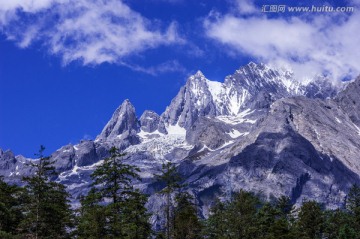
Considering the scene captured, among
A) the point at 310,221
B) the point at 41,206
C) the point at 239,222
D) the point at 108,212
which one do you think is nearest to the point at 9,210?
the point at 41,206

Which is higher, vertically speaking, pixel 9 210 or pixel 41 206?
pixel 9 210

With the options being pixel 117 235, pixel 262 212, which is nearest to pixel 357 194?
pixel 262 212

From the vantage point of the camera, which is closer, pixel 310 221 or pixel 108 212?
pixel 108 212

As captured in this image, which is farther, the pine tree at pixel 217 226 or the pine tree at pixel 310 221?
the pine tree at pixel 310 221

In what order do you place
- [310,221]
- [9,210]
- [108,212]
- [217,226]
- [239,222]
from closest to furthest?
[108,212] → [9,210] → [239,222] → [217,226] → [310,221]

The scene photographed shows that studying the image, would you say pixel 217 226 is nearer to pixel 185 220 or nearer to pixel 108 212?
pixel 185 220

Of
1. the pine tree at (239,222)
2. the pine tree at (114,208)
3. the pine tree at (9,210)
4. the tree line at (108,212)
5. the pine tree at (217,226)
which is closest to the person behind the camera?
the tree line at (108,212)

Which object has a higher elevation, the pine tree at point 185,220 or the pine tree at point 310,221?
the pine tree at point 310,221

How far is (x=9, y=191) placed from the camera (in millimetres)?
64938

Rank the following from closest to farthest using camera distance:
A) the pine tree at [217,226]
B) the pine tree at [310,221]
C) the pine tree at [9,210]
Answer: the pine tree at [9,210] → the pine tree at [217,226] → the pine tree at [310,221]

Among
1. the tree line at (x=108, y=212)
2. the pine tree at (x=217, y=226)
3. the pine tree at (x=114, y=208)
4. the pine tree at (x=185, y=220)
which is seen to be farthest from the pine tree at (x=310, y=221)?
the pine tree at (x=114, y=208)

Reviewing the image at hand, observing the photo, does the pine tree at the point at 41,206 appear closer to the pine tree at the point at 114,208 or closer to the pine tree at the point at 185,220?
the pine tree at the point at 114,208

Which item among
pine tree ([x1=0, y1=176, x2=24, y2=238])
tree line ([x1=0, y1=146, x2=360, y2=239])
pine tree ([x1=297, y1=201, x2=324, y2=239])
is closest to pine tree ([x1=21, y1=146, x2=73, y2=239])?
tree line ([x1=0, y1=146, x2=360, y2=239])

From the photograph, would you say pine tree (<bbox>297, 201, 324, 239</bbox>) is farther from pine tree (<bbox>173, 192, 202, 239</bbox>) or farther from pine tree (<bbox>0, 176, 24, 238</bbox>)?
pine tree (<bbox>0, 176, 24, 238</bbox>)
